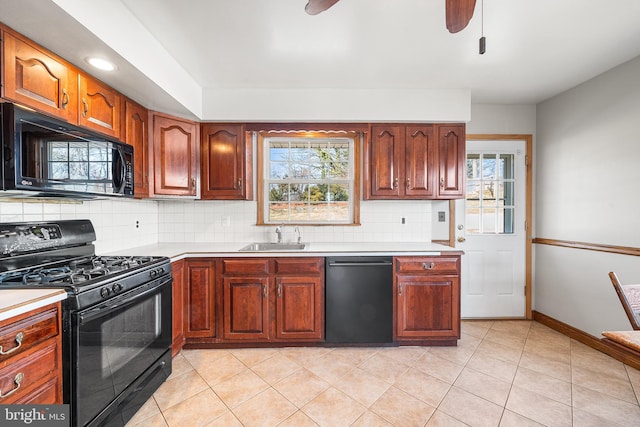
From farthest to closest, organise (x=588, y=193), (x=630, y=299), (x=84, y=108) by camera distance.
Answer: (x=588, y=193) → (x=84, y=108) → (x=630, y=299)

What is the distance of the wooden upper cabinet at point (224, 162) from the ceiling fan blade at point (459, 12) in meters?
2.02

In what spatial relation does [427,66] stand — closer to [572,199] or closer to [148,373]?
[572,199]

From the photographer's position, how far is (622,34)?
1.91 metres

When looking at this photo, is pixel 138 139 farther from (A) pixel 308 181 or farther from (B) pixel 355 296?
(B) pixel 355 296

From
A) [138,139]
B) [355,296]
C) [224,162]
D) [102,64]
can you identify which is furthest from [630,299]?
[138,139]

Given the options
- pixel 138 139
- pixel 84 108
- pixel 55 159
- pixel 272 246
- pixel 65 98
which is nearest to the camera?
pixel 55 159

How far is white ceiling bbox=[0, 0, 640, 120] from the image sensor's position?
1.55m

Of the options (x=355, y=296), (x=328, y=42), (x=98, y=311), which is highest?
(x=328, y=42)

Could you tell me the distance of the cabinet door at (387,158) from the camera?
2748 millimetres

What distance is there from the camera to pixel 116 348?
150 centimetres

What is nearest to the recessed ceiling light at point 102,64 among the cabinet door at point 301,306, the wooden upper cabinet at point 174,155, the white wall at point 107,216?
the wooden upper cabinet at point 174,155

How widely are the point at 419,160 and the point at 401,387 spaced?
1.97 m

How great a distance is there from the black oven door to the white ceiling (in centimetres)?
139

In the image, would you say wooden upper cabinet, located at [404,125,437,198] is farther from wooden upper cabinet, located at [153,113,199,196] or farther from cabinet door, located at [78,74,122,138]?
cabinet door, located at [78,74,122,138]
